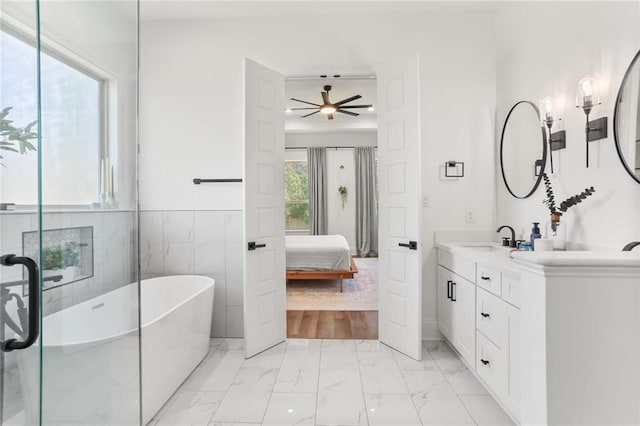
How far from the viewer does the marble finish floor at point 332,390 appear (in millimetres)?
1745

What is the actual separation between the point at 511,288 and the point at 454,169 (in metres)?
1.40

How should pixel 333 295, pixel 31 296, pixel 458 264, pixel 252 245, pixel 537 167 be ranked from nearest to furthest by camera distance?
1. pixel 31 296
2. pixel 537 167
3. pixel 458 264
4. pixel 252 245
5. pixel 333 295

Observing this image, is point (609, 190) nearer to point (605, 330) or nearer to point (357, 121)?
point (605, 330)

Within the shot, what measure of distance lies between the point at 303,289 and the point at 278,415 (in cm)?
264

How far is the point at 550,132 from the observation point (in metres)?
2.08

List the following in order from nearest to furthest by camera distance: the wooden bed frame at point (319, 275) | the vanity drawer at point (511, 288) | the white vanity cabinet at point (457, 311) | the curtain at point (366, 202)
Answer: the vanity drawer at point (511, 288) < the white vanity cabinet at point (457, 311) < the wooden bed frame at point (319, 275) < the curtain at point (366, 202)

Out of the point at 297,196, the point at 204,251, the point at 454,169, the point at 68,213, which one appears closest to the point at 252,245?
the point at 204,251

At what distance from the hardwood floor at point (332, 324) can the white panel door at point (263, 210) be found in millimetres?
320

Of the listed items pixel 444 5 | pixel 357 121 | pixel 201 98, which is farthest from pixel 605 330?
pixel 357 121

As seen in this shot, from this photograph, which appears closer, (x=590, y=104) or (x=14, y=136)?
(x=14, y=136)

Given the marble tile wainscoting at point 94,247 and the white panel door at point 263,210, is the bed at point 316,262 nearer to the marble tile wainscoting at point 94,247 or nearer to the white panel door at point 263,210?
the white panel door at point 263,210

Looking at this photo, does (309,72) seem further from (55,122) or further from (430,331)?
(430,331)

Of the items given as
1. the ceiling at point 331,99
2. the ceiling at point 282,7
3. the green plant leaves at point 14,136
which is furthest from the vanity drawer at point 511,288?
the ceiling at point 282,7

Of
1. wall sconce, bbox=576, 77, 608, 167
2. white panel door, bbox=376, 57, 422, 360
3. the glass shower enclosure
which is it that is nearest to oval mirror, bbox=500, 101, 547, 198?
wall sconce, bbox=576, 77, 608, 167
